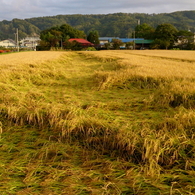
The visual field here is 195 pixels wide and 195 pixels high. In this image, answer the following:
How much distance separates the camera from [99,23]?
454ft

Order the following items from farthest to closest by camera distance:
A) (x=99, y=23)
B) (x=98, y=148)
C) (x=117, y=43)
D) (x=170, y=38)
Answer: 1. (x=99, y=23)
2. (x=170, y=38)
3. (x=117, y=43)
4. (x=98, y=148)

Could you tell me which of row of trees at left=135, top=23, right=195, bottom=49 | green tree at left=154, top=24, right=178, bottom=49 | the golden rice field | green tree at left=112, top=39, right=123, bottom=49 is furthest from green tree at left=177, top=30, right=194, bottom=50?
the golden rice field

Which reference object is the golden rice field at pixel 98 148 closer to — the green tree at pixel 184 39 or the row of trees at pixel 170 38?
the row of trees at pixel 170 38

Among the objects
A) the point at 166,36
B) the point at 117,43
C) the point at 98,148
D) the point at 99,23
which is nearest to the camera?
the point at 98,148

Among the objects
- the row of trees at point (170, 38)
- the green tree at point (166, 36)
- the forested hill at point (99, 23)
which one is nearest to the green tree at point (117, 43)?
the row of trees at point (170, 38)

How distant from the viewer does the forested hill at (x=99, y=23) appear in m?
123

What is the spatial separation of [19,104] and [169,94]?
2.33m

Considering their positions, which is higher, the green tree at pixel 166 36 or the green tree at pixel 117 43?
the green tree at pixel 166 36

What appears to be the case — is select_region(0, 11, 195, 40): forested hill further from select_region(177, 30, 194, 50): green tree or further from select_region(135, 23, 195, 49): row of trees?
select_region(177, 30, 194, 50): green tree

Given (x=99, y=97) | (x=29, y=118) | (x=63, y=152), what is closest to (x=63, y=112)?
(x=29, y=118)

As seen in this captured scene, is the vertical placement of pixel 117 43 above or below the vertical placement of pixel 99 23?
below

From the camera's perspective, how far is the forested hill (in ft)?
403

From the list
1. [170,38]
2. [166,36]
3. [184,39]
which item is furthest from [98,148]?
[184,39]

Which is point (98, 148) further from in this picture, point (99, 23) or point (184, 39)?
point (99, 23)
